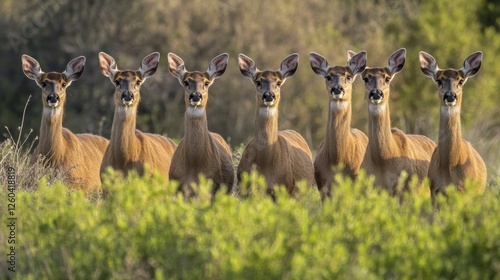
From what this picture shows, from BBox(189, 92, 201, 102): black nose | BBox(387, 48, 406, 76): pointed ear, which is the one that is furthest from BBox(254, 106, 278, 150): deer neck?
BBox(387, 48, 406, 76): pointed ear

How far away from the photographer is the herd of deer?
46.1ft

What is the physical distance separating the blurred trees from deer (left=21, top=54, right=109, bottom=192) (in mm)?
13801

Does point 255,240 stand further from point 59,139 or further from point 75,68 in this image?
point 75,68

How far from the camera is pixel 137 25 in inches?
1264

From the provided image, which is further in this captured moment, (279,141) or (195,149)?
(279,141)

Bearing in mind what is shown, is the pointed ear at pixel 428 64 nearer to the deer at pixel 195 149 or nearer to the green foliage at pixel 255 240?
the deer at pixel 195 149

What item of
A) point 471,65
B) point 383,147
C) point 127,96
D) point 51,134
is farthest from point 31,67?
point 471,65

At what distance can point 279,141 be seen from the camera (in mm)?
14539

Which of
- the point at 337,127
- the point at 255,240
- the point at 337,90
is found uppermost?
the point at 337,90

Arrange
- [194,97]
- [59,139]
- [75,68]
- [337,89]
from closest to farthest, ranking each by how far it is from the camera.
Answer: [194,97], [337,89], [59,139], [75,68]

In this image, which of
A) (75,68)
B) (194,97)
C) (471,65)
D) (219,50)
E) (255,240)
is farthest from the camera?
(219,50)

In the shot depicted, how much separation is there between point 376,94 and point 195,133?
2063 mm

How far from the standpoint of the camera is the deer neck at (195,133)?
14.1 m

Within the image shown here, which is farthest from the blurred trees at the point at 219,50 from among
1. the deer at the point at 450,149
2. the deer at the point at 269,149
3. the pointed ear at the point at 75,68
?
the deer at the point at 450,149
